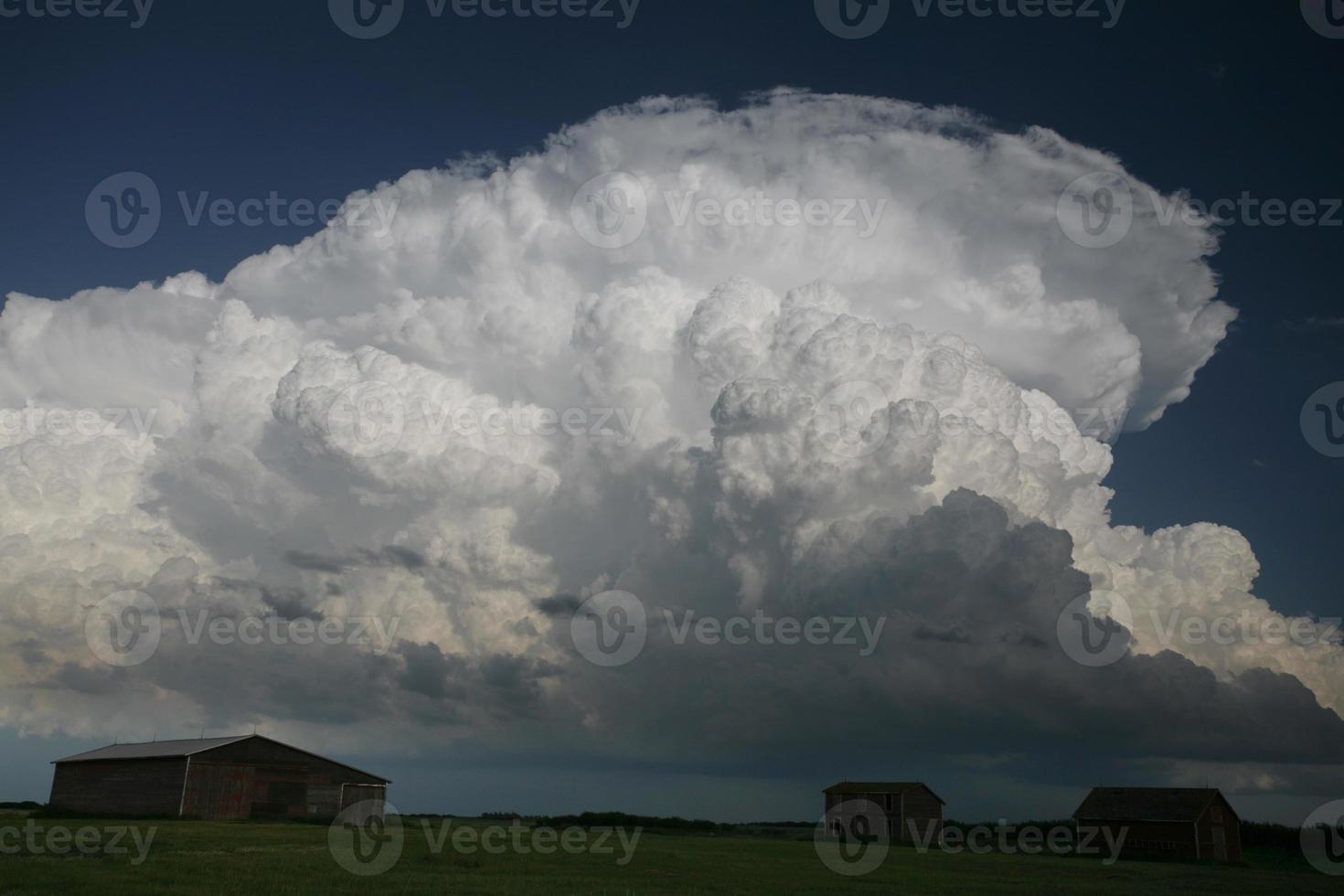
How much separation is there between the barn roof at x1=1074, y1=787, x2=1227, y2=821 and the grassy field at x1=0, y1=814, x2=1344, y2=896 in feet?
54.8

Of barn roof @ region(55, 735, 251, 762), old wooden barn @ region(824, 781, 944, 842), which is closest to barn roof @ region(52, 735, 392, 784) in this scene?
barn roof @ region(55, 735, 251, 762)

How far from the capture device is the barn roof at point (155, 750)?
77188 millimetres

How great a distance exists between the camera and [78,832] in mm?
51312

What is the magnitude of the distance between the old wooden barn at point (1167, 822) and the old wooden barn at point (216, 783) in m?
62.6

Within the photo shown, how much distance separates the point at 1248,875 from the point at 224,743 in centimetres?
7163

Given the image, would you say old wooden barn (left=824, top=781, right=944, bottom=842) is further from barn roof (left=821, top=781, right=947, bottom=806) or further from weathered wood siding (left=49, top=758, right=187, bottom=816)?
weathered wood siding (left=49, top=758, right=187, bottom=816)

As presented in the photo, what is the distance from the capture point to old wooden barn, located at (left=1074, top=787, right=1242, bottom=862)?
8244 centimetres

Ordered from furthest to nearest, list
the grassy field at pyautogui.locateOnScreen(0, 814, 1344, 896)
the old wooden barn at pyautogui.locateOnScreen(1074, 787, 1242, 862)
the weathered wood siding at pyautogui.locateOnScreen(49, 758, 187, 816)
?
the old wooden barn at pyautogui.locateOnScreen(1074, 787, 1242, 862)
the weathered wood siding at pyautogui.locateOnScreen(49, 758, 187, 816)
the grassy field at pyautogui.locateOnScreen(0, 814, 1344, 896)

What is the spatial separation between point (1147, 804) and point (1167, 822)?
2.68 m

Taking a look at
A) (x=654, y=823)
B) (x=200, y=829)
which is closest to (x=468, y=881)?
(x=200, y=829)

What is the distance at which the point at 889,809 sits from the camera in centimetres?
9538

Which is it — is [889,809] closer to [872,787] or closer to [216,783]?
[872,787]

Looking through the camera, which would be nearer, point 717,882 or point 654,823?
point 717,882

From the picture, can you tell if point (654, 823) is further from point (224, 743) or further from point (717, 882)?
point (717, 882)
